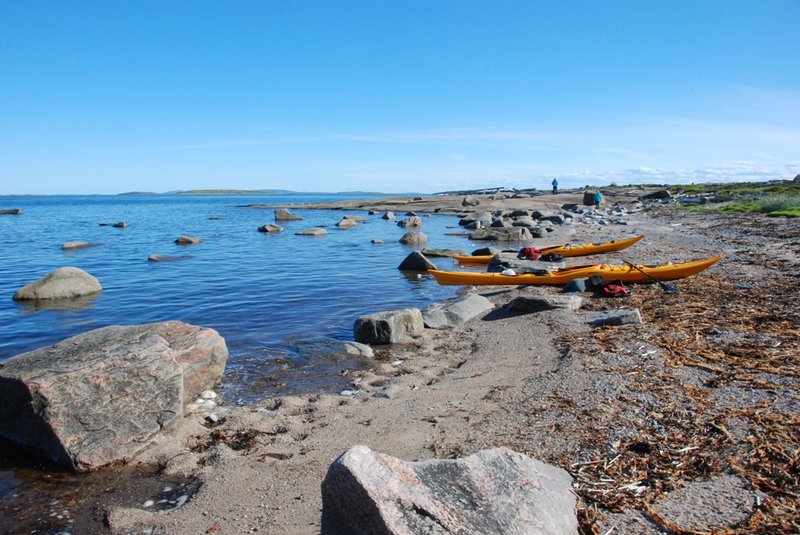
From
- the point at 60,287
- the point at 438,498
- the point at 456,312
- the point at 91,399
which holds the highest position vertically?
the point at 438,498

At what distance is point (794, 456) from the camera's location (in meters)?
4.05

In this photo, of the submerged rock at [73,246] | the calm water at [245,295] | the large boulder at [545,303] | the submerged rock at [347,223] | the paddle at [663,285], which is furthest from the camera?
the submerged rock at [347,223]

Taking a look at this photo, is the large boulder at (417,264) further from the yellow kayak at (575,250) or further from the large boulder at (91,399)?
the large boulder at (91,399)

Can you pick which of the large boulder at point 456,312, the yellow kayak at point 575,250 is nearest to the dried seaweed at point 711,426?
the large boulder at point 456,312

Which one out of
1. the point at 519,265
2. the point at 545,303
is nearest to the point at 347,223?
the point at 519,265

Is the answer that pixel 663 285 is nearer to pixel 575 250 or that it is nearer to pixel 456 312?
pixel 456 312

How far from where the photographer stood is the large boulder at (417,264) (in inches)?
675

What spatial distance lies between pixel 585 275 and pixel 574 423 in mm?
8325

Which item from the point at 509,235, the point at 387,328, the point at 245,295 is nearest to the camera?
the point at 387,328

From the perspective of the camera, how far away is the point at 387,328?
9047 millimetres

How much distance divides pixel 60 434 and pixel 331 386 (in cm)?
319

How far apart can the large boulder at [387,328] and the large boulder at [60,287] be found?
28.7ft

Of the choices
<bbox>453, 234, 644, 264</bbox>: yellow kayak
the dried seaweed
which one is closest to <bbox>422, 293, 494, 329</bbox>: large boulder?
the dried seaweed

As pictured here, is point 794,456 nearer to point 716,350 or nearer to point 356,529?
point 716,350
